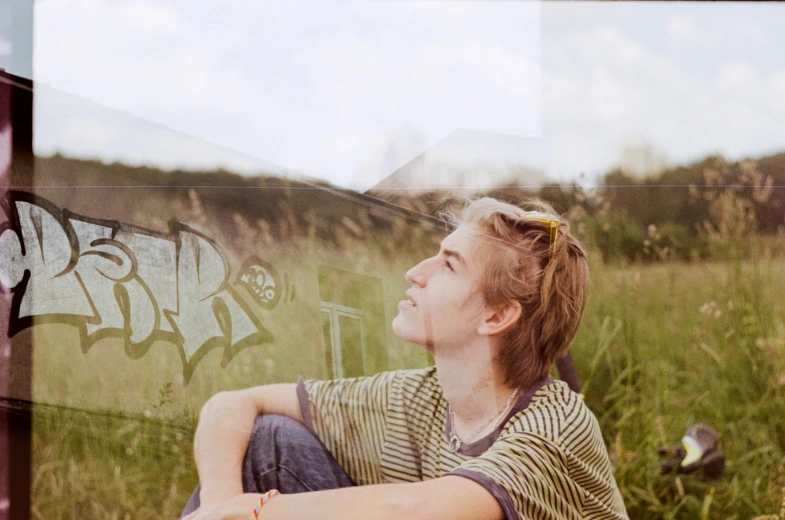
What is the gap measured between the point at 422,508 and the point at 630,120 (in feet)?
3.39

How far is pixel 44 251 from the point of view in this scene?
5.50ft

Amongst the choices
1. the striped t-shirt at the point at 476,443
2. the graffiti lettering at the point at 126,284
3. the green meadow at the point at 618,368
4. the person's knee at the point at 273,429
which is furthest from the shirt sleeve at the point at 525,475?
the graffiti lettering at the point at 126,284

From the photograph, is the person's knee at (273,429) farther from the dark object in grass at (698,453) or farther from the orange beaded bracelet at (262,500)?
the dark object in grass at (698,453)

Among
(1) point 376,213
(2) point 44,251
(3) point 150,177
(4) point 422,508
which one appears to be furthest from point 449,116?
(2) point 44,251

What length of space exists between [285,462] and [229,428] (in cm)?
15

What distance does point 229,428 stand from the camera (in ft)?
5.22

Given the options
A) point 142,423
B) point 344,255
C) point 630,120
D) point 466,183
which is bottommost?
point 142,423

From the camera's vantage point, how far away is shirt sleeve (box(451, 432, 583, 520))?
55.7 inches

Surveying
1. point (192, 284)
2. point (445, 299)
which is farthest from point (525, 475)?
point (192, 284)

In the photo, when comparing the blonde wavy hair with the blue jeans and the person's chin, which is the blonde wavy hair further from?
the blue jeans

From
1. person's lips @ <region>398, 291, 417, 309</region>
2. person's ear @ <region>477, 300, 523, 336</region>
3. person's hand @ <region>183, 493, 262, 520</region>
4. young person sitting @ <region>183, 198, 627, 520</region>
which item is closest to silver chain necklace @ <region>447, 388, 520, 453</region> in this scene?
young person sitting @ <region>183, 198, 627, 520</region>

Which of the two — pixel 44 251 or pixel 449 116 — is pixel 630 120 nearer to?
pixel 449 116

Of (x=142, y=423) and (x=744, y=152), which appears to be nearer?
(x=142, y=423)

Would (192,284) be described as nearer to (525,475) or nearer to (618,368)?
(525,475)
